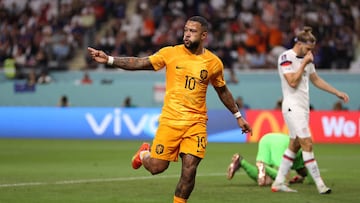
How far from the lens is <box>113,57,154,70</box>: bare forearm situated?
9384 mm

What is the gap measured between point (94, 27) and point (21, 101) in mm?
3951

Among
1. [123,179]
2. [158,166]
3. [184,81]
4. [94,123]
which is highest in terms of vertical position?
[184,81]

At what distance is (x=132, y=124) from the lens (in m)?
27.0

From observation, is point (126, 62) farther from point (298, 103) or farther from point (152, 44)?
point (152, 44)

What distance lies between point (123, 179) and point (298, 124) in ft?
11.1

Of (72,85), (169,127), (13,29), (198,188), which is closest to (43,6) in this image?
(13,29)

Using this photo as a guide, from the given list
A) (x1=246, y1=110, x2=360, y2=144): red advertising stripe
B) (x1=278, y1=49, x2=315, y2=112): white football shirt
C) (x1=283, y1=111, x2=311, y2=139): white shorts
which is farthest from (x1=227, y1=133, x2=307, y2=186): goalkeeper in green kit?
(x1=246, y1=110, x2=360, y2=144): red advertising stripe

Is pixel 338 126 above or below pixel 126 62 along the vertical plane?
below

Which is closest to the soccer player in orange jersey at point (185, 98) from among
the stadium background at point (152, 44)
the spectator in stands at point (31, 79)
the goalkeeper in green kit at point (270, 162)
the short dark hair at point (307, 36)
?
the short dark hair at point (307, 36)

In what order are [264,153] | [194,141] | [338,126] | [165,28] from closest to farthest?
1. [194,141]
2. [264,153]
3. [338,126]
4. [165,28]

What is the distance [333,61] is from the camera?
30.0 m

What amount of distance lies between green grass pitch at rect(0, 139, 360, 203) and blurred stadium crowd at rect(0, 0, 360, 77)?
794 cm

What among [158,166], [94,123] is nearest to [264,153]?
[158,166]

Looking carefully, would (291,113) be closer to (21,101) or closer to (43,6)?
(21,101)
